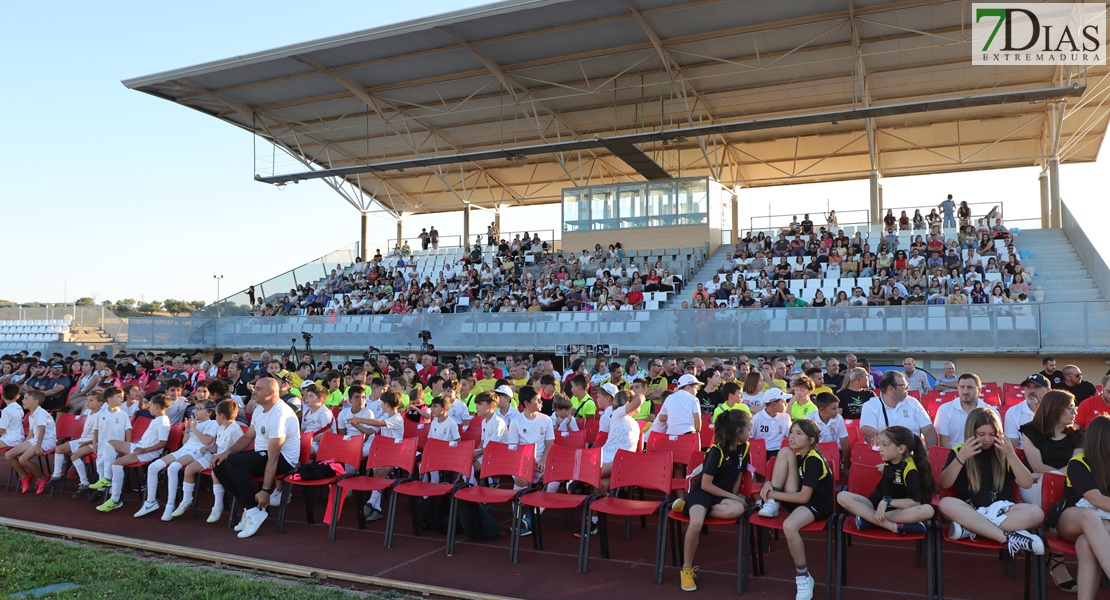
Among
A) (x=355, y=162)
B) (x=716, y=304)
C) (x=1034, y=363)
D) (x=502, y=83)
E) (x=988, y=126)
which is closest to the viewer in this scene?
(x=1034, y=363)

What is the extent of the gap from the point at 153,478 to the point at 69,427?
8.52ft

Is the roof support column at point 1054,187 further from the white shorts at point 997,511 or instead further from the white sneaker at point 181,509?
the white sneaker at point 181,509

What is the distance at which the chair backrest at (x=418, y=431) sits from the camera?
8.70 m

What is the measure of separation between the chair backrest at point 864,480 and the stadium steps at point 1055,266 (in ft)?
49.9

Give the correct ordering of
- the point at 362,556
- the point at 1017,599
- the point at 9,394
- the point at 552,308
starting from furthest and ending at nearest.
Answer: the point at 552,308, the point at 9,394, the point at 362,556, the point at 1017,599

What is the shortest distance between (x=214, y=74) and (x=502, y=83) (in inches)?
353

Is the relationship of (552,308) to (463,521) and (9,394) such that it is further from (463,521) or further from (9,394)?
(463,521)

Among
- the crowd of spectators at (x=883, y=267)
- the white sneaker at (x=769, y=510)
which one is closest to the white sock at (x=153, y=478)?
the white sneaker at (x=769, y=510)

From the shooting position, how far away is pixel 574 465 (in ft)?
22.9

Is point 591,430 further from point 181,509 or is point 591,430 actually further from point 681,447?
point 181,509

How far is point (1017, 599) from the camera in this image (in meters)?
5.44

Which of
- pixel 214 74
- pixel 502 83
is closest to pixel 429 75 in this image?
pixel 502 83

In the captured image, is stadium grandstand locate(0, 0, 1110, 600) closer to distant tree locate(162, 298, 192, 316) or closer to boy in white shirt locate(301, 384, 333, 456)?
boy in white shirt locate(301, 384, 333, 456)

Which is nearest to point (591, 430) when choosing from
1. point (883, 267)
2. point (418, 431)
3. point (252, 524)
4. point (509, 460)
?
point (418, 431)
